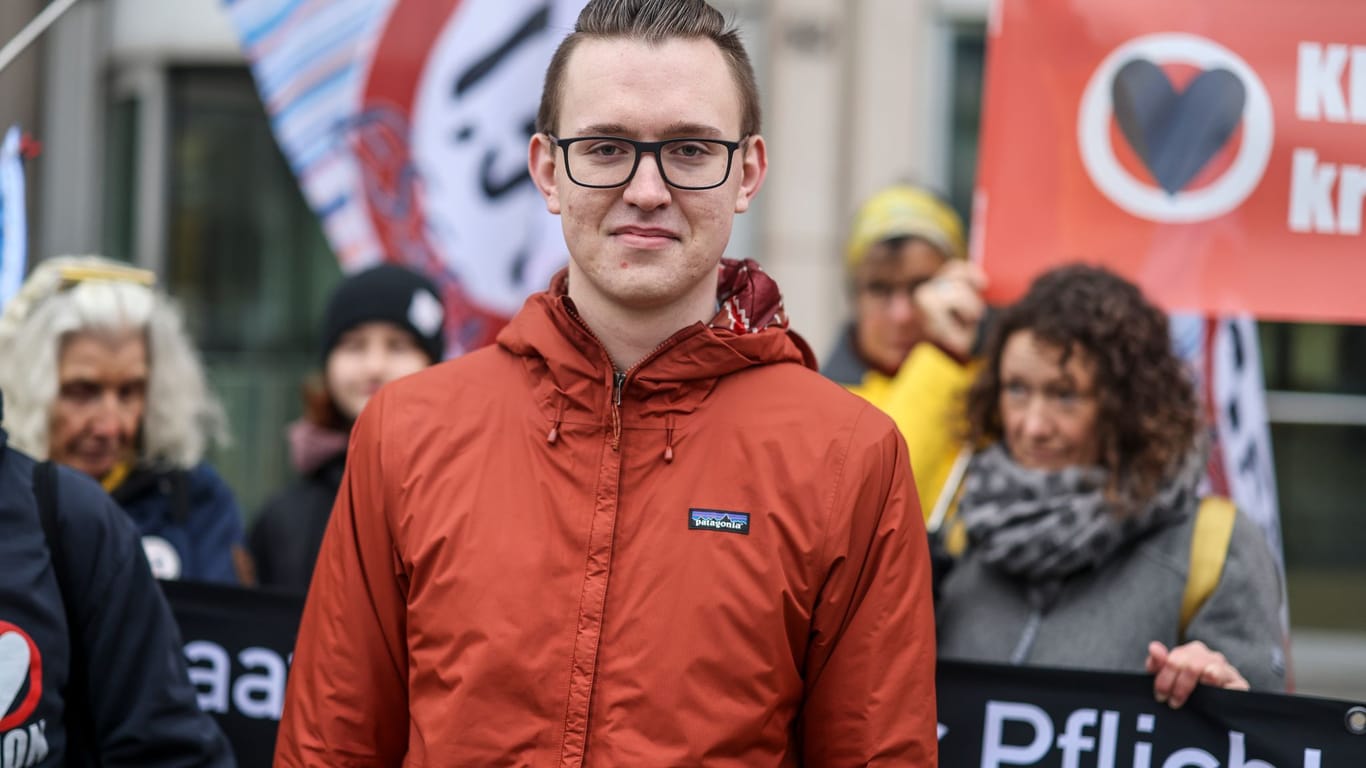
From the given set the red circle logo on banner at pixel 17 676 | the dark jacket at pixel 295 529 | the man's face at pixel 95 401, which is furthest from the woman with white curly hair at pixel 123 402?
the red circle logo on banner at pixel 17 676

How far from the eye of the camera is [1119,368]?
3314 millimetres

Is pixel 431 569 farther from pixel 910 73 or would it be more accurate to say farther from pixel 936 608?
pixel 910 73

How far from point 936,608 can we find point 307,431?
68.1 inches

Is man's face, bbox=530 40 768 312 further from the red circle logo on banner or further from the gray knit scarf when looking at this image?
the gray knit scarf

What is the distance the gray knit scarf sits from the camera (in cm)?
309

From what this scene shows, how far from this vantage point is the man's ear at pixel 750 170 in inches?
88.5

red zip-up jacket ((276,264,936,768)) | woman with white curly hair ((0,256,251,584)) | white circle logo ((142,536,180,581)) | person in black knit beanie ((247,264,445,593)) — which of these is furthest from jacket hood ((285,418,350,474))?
red zip-up jacket ((276,264,936,768))

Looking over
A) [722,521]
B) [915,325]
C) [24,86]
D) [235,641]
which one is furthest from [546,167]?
[24,86]

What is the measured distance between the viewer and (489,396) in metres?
2.24

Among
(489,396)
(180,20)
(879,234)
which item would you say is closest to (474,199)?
(879,234)

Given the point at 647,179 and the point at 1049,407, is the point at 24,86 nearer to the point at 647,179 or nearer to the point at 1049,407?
the point at 1049,407

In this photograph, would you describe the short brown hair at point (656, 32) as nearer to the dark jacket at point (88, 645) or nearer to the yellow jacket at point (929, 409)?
the dark jacket at point (88, 645)

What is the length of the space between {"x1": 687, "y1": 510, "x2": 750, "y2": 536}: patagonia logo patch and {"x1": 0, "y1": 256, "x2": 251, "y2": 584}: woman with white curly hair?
1.87 m

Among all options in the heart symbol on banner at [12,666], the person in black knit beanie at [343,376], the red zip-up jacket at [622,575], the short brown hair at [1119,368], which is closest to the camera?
the red zip-up jacket at [622,575]
